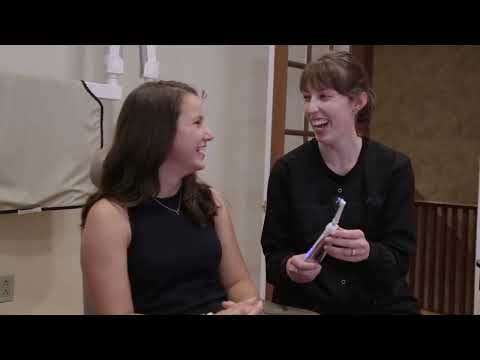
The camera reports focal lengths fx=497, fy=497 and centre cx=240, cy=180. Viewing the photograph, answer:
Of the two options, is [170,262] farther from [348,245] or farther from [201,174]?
[201,174]

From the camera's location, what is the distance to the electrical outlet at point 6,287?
204cm

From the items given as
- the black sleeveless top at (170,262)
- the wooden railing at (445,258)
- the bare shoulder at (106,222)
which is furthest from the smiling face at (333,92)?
the wooden railing at (445,258)

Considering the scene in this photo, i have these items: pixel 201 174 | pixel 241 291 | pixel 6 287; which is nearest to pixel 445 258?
pixel 201 174

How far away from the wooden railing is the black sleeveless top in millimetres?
2649

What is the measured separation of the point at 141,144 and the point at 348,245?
58 centimetres

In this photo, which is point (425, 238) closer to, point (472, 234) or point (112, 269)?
point (472, 234)

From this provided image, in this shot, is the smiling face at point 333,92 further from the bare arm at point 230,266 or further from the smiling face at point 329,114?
the bare arm at point 230,266

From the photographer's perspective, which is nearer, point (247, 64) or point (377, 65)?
point (247, 64)

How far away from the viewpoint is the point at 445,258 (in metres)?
3.54

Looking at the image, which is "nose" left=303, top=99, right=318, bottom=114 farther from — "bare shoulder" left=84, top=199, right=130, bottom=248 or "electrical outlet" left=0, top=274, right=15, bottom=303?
"electrical outlet" left=0, top=274, right=15, bottom=303

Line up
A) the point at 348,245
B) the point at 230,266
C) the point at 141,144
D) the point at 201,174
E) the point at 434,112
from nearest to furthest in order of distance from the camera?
1. the point at 348,245
2. the point at 141,144
3. the point at 230,266
4. the point at 201,174
5. the point at 434,112

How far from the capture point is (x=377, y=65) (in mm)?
4344
